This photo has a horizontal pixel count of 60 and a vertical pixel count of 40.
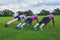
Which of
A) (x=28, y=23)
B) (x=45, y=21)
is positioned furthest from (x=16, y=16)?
(x=45, y=21)

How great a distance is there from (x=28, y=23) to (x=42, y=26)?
81.8 inches

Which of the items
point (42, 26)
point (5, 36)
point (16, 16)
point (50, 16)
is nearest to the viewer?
point (5, 36)

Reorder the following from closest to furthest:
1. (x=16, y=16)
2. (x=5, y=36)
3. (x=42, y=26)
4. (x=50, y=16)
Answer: (x=5, y=36)
(x=42, y=26)
(x=50, y=16)
(x=16, y=16)

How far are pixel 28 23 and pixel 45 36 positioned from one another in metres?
5.46

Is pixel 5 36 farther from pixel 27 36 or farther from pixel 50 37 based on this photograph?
pixel 50 37

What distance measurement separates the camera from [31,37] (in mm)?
13398

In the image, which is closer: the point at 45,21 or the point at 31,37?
the point at 31,37

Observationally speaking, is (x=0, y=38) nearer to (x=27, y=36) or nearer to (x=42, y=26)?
(x=27, y=36)

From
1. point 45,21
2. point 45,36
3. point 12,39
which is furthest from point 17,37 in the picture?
point 45,21

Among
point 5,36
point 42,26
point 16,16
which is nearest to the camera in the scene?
point 5,36

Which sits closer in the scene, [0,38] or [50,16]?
[0,38]

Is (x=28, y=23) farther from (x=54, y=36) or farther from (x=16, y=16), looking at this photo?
(x=54, y=36)

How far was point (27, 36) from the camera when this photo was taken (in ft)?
44.8

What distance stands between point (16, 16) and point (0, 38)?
7341 mm
